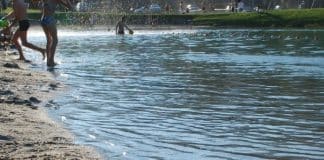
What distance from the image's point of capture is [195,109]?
39.6ft

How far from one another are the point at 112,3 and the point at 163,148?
9271 centimetres

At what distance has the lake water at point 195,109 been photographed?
8788mm

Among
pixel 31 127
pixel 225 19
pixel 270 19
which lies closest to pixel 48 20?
pixel 31 127

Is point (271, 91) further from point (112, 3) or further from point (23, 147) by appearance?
point (112, 3)

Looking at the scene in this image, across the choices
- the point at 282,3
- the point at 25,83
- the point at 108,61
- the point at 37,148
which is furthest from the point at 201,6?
the point at 37,148

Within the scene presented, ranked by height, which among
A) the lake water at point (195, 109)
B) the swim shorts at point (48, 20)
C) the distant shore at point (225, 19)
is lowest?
the distant shore at point (225, 19)

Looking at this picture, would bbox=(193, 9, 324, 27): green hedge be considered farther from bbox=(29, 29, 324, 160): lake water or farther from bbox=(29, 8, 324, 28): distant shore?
bbox=(29, 29, 324, 160): lake water

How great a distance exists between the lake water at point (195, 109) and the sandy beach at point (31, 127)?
289 mm

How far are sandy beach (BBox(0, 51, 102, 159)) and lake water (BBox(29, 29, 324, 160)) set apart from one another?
29 centimetres

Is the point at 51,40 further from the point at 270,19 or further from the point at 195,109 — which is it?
the point at 270,19

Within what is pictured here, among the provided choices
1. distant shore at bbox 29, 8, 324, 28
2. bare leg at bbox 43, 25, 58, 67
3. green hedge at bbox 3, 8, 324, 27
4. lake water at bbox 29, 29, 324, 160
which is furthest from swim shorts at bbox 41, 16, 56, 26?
green hedge at bbox 3, 8, 324, 27

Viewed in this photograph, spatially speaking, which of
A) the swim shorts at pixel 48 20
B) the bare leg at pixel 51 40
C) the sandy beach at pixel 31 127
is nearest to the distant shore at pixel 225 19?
the bare leg at pixel 51 40

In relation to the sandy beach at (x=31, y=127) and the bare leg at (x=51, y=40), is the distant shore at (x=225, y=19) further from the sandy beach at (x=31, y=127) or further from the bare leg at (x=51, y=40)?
the sandy beach at (x=31, y=127)

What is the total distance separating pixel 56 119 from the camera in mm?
10797
